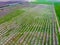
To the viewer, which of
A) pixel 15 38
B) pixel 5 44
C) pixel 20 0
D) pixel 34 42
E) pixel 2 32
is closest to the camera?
pixel 5 44

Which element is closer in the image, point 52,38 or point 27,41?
point 27,41

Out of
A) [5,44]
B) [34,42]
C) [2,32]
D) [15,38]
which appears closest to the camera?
[5,44]

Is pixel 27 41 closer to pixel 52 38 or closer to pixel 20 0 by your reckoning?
pixel 52 38

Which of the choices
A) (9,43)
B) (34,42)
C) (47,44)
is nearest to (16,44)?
(9,43)

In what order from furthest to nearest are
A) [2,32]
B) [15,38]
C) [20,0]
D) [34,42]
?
1. [20,0]
2. [2,32]
3. [15,38]
4. [34,42]

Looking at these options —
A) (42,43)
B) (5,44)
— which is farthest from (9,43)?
(42,43)

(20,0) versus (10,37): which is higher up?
(10,37)

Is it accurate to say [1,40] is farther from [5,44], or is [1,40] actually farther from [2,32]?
[2,32]

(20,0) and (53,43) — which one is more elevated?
(53,43)

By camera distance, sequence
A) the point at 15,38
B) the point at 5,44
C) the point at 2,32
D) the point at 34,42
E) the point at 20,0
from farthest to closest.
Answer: the point at 20,0 → the point at 2,32 → the point at 15,38 → the point at 34,42 → the point at 5,44
